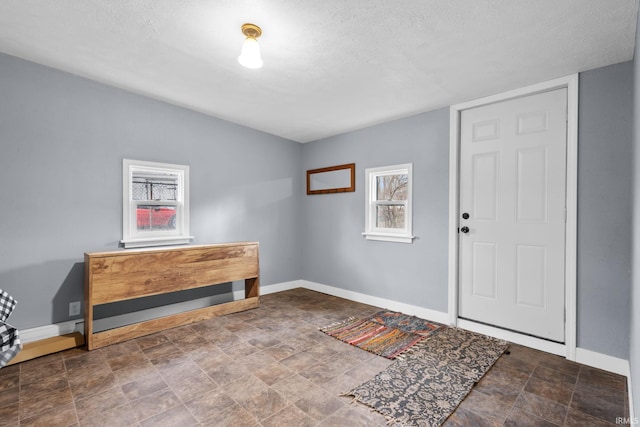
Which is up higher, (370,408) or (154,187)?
(154,187)

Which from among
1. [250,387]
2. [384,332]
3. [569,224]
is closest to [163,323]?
[250,387]

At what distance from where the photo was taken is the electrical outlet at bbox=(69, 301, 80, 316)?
2.93m

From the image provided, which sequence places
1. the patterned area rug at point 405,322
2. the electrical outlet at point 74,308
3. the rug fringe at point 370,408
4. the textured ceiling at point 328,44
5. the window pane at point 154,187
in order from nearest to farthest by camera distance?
the rug fringe at point 370,408 → the textured ceiling at point 328,44 → the electrical outlet at point 74,308 → the patterned area rug at point 405,322 → the window pane at point 154,187

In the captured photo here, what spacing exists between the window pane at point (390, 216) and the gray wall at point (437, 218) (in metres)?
0.25

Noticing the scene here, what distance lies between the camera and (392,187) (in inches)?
158

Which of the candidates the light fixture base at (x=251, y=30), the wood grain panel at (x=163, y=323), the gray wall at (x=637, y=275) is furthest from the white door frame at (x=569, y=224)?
the wood grain panel at (x=163, y=323)

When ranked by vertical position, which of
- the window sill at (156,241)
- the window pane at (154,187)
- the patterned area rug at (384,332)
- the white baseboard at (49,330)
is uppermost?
the window pane at (154,187)

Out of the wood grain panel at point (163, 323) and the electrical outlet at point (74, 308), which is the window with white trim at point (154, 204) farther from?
the wood grain panel at point (163, 323)

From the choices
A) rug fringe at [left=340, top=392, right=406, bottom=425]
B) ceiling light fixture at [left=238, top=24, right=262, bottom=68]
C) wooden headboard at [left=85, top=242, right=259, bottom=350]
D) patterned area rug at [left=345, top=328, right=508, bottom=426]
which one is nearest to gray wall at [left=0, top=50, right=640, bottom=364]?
wooden headboard at [left=85, top=242, right=259, bottom=350]

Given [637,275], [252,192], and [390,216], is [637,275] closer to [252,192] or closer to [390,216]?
[390,216]

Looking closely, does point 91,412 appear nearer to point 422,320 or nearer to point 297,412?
point 297,412

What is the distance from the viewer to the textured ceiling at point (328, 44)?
1.90m

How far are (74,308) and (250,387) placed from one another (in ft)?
6.76

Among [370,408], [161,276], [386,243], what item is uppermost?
[386,243]
